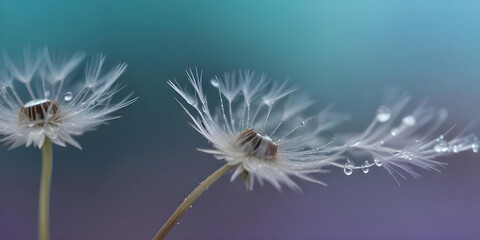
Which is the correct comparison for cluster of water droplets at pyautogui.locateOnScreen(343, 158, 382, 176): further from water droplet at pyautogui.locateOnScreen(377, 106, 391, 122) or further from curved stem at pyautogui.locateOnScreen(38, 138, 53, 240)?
curved stem at pyautogui.locateOnScreen(38, 138, 53, 240)

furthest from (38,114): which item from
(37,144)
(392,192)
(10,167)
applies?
(392,192)

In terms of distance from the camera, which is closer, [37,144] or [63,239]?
[37,144]

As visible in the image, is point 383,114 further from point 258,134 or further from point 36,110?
point 36,110

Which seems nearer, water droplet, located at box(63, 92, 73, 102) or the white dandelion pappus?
the white dandelion pappus

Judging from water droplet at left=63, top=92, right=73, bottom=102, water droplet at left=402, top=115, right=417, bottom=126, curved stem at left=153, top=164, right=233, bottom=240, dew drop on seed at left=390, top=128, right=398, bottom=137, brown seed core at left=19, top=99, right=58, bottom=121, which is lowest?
curved stem at left=153, top=164, right=233, bottom=240

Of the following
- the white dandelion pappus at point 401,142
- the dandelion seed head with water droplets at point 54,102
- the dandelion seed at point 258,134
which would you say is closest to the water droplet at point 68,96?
the dandelion seed head with water droplets at point 54,102

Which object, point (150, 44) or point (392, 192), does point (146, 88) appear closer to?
point (150, 44)

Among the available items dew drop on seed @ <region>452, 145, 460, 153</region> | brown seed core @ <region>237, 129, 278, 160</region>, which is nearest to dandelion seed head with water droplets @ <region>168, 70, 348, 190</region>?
brown seed core @ <region>237, 129, 278, 160</region>
